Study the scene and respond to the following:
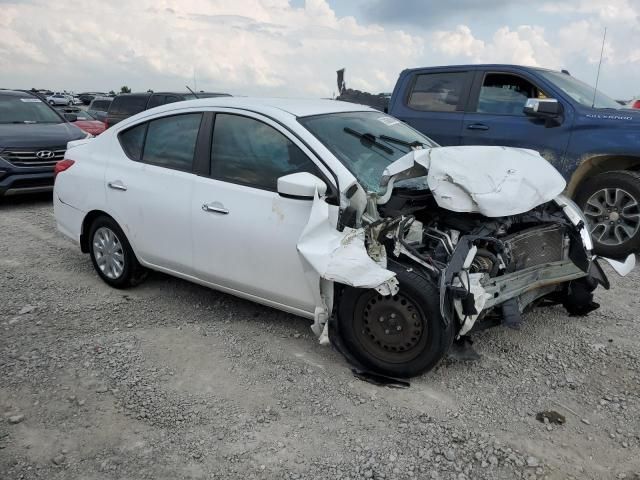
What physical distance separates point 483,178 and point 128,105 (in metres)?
12.5

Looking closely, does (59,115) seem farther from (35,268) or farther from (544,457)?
(544,457)

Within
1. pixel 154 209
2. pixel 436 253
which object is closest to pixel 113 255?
pixel 154 209

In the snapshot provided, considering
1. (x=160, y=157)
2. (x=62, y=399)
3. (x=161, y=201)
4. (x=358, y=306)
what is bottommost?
(x=62, y=399)

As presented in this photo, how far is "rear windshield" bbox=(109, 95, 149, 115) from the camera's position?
1360cm

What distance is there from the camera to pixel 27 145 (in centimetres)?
795

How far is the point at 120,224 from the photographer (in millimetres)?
4387

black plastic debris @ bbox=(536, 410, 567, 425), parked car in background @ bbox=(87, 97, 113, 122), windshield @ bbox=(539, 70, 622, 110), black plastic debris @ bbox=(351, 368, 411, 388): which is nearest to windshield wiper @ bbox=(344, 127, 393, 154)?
black plastic debris @ bbox=(351, 368, 411, 388)

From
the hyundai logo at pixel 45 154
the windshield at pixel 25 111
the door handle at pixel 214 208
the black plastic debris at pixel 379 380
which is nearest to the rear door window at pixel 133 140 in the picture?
the door handle at pixel 214 208

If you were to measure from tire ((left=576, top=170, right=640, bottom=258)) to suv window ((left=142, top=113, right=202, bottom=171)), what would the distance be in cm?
385

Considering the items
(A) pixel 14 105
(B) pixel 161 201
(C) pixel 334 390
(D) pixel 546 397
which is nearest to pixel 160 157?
(B) pixel 161 201

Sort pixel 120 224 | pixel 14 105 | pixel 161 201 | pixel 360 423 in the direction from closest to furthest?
pixel 360 423, pixel 161 201, pixel 120 224, pixel 14 105

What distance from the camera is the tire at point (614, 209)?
5.20 metres

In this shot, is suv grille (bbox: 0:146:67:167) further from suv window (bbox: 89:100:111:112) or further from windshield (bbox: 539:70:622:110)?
suv window (bbox: 89:100:111:112)

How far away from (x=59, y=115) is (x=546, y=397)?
909cm
